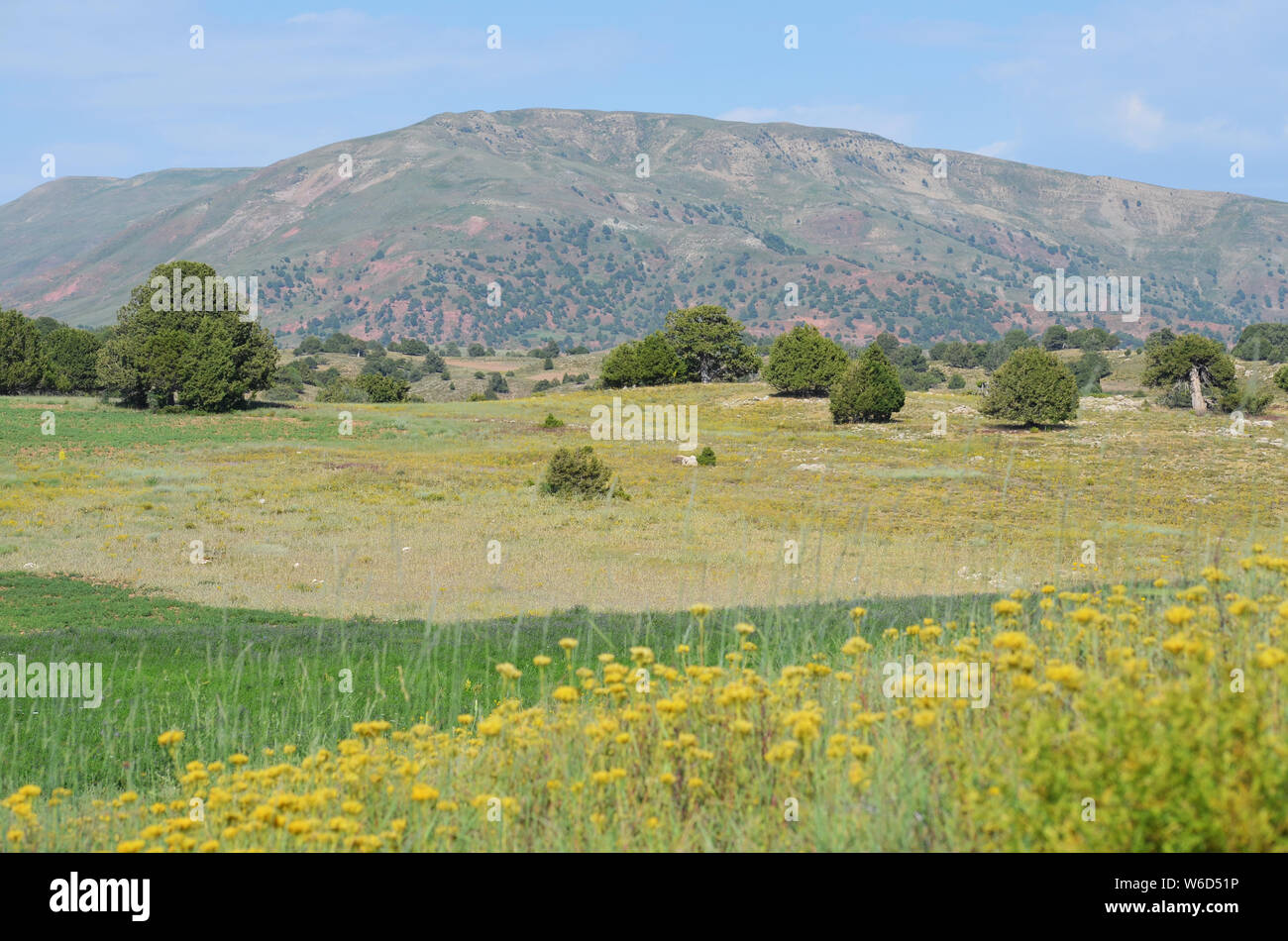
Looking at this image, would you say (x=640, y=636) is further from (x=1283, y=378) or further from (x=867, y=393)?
(x=1283, y=378)

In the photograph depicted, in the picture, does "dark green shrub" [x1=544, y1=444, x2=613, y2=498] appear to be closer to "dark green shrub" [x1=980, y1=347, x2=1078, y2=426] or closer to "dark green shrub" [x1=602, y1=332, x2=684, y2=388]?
"dark green shrub" [x1=980, y1=347, x2=1078, y2=426]

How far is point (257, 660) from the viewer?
531 inches

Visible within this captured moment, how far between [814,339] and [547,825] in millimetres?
67226

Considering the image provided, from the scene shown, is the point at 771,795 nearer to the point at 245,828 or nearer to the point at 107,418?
the point at 245,828

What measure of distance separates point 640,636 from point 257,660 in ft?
18.2

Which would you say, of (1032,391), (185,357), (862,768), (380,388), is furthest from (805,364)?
(862,768)

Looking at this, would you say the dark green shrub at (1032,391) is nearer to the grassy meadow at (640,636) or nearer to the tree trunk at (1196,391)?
the grassy meadow at (640,636)

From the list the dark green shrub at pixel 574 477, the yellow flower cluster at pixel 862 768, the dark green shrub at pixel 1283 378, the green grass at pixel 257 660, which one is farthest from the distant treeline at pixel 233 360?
the yellow flower cluster at pixel 862 768

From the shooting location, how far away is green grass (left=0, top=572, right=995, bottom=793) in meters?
8.56

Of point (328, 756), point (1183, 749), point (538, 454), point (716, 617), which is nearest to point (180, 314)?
point (538, 454)

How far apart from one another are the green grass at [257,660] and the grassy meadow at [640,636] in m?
0.11

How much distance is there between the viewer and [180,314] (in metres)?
61.9

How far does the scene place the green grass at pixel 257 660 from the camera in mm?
8562

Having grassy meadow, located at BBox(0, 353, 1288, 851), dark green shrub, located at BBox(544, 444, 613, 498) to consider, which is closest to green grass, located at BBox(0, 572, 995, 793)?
grassy meadow, located at BBox(0, 353, 1288, 851)
